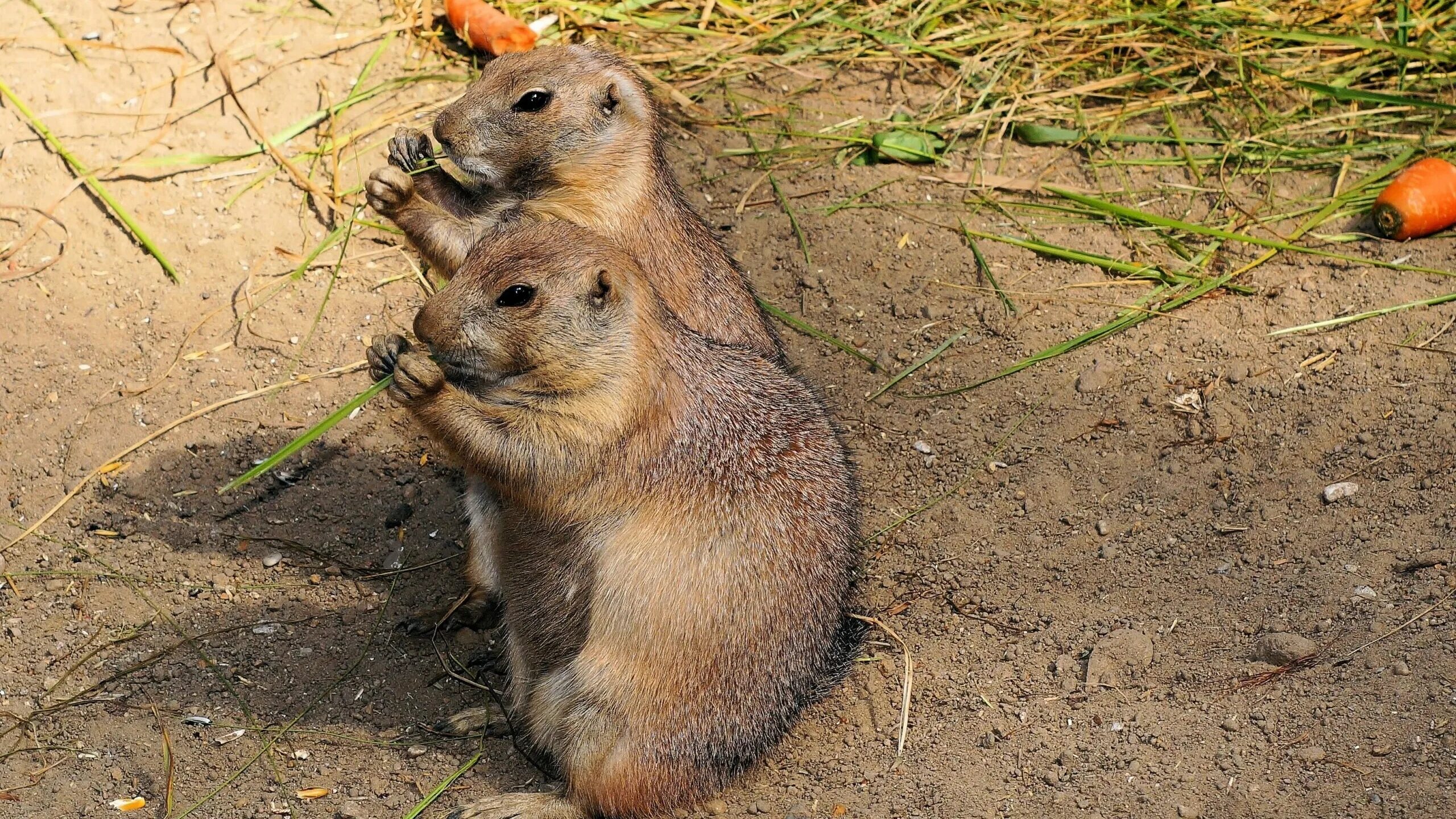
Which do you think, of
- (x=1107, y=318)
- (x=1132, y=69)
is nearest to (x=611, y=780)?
(x=1107, y=318)

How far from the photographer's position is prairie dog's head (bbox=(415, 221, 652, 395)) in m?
3.59

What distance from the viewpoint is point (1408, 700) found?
3.73m

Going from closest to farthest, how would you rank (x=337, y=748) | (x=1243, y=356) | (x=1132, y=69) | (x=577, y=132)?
(x=337, y=748), (x=577, y=132), (x=1243, y=356), (x=1132, y=69)

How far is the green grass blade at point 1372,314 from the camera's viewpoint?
521 centimetres

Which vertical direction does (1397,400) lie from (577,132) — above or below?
below

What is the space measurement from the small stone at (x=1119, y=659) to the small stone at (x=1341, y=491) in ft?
2.89

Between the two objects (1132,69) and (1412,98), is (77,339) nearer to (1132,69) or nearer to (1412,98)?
(1132,69)

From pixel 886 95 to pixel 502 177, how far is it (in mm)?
Result: 2638

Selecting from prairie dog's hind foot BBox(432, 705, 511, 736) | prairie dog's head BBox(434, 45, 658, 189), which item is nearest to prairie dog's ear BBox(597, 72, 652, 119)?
prairie dog's head BBox(434, 45, 658, 189)

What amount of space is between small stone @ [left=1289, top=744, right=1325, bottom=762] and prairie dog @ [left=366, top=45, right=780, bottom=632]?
6.90 feet

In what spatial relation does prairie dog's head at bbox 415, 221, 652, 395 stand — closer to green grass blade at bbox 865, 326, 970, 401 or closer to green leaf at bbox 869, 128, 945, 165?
green grass blade at bbox 865, 326, 970, 401

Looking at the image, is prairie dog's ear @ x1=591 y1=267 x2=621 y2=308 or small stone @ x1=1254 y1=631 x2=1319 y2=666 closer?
prairie dog's ear @ x1=591 y1=267 x2=621 y2=308

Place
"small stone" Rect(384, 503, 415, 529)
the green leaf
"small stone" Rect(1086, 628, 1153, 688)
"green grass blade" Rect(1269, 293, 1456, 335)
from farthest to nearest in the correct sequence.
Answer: the green leaf, "green grass blade" Rect(1269, 293, 1456, 335), "small stone" Rect(384, 503, 415, 529), "small stone" Rect(1086, 628, 1153, 688)

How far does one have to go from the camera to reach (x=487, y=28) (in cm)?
639
